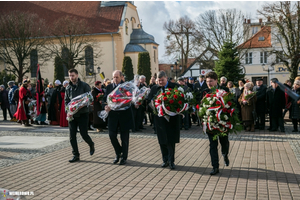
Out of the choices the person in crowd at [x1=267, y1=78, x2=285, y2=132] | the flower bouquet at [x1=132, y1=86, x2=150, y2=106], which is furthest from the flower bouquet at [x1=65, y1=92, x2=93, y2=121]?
the person in crowd at [x1=267, y1=78, x2=285, y2=132]

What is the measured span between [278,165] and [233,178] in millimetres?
1573

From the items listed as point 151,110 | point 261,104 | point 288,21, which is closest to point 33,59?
point 288,21

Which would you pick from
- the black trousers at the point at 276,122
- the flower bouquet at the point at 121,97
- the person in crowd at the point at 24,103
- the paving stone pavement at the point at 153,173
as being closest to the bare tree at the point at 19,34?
the person in crowd at the point at 24,103

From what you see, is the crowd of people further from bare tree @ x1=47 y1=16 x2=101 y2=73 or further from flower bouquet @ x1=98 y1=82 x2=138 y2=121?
bare tree @ x1=47 y1=16 x2=101 y2=73

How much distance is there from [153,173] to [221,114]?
183 cm

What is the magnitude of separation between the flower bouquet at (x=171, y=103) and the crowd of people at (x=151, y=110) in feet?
0.83

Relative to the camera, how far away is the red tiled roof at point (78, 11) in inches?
2137

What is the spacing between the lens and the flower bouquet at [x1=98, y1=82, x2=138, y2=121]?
7918 mm

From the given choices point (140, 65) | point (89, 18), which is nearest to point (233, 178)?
point (140, 65)

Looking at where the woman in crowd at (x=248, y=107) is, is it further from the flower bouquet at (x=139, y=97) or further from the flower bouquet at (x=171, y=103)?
the flower bouquet at (x=171, y=103)

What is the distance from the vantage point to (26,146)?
35.2 feet

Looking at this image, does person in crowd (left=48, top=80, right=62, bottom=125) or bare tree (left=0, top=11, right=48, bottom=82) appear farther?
bare tree (left=0, top=11, right=48, bottom=82)

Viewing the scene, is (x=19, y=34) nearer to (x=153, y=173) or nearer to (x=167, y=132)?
(x=167, y=132)

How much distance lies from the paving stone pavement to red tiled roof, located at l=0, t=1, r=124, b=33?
150ft
